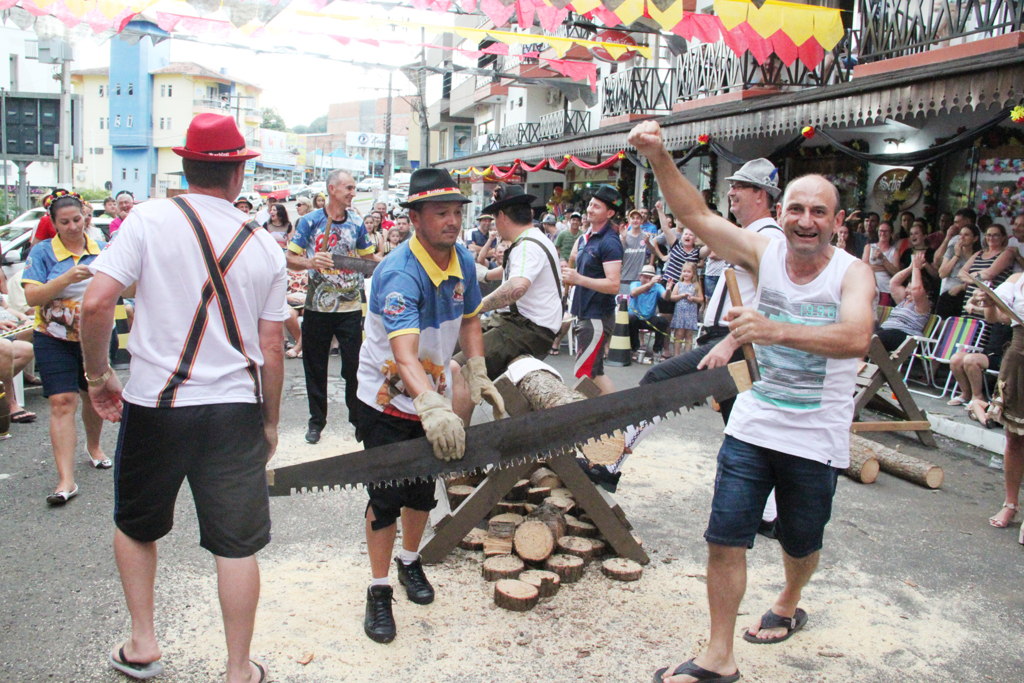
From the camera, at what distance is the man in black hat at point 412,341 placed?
3121 mm

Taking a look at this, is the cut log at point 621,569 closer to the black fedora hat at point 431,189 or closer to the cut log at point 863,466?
the black fedora hat at point 431,189

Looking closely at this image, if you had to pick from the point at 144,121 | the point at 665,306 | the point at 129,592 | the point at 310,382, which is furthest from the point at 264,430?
the point at 144,121

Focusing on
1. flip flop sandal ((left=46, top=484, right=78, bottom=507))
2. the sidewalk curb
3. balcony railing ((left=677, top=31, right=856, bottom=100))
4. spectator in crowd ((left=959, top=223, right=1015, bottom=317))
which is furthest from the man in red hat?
balcony railing ((left=677, top=31, right=856, bottom=100))

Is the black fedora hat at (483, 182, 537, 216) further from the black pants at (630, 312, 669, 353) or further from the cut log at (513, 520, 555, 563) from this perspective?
the black pants at (630, 312, 669, 353)

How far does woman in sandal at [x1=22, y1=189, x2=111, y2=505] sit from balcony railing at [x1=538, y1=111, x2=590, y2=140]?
20.5m

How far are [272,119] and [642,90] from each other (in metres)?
107

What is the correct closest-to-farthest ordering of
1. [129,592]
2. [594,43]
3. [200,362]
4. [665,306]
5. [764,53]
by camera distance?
[200,362]
[129,592]
[764,53]
[665,306]
[594,43]

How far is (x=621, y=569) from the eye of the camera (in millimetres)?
3936

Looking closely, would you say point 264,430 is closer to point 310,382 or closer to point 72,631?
point 72,631

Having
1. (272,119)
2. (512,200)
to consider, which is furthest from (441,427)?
(272,119)

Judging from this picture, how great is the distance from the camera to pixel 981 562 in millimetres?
4391

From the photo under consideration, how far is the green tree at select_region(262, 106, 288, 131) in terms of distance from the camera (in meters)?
112

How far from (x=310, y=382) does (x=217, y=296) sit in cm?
345

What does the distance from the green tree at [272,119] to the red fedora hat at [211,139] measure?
382ft
